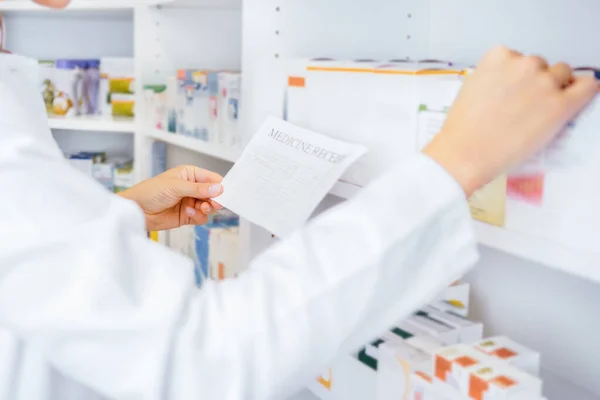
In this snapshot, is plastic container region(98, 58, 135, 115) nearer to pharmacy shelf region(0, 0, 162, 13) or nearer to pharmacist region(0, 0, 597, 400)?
pharmacy shelf region(0, 0, 162, 13)

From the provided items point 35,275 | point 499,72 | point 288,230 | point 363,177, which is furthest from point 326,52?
point 35,275

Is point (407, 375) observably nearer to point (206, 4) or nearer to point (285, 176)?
point (285, 176)

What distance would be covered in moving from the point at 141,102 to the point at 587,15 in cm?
135

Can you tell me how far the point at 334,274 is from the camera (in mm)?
540

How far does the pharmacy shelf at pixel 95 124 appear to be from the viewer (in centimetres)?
216

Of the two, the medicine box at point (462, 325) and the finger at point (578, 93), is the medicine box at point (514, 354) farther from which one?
the finger at point (578, 93)

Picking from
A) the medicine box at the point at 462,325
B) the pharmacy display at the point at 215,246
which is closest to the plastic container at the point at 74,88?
the pharmacy display at the point at 215,246

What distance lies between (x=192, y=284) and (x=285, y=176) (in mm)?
416

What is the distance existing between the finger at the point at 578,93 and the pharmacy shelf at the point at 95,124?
170 centimetres

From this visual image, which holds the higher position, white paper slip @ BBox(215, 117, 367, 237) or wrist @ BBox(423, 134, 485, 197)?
wrist @ BBox(423, 134, 485, 197)

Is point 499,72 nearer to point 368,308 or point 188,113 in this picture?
point 368,308

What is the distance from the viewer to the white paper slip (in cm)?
92

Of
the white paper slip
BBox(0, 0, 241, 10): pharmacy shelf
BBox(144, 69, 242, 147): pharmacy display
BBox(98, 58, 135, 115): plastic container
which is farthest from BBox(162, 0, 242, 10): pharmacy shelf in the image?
the white paper slip

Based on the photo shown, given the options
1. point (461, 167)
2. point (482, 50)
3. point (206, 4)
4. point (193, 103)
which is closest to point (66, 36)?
point (206, 4)
